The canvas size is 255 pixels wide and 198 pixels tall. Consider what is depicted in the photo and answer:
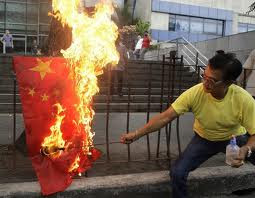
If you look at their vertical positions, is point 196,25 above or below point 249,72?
above

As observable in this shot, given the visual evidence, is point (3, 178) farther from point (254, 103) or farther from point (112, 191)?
point (254, 103)

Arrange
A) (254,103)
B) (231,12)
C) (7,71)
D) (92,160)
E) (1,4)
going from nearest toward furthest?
(254,103)
(92,160)
(7,71)
(1,4)
(231,12)

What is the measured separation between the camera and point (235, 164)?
4219 millimetres

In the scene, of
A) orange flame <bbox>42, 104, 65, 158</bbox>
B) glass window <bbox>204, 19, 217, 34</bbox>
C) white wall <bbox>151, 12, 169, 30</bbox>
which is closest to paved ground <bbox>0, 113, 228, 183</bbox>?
orange flame <bbox>42, 104, 65, 158</bbox>

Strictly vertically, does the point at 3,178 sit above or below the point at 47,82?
below

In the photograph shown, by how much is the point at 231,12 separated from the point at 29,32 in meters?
19.7

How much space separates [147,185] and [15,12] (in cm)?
2379

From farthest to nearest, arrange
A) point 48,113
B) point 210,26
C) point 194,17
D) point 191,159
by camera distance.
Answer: point 210,26, point 194,17, point 48,113, point 191,159

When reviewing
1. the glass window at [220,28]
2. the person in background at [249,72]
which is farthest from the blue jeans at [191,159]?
the glass window at [220,28]

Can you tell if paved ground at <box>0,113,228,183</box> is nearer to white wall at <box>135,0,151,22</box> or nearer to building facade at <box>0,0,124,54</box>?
building facade at <box>0,0,124,54</box>

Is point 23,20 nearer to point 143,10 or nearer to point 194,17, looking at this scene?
point 143,10

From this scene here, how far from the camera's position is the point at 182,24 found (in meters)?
38.4

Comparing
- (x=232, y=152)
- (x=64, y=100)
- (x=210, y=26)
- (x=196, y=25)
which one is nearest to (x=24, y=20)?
(x=196, y=25)

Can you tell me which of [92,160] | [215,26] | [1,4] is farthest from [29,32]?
[92,160]
